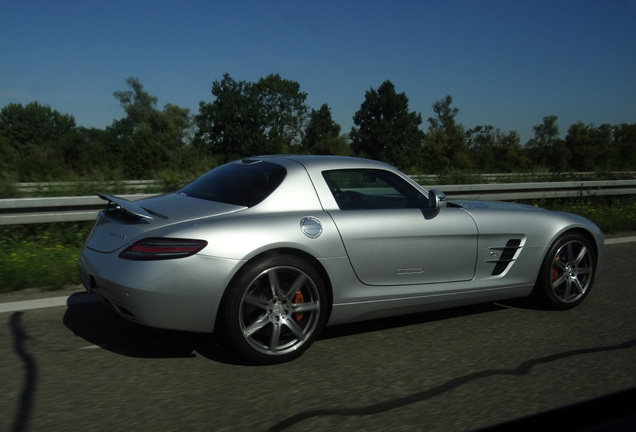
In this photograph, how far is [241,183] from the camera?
4.07 metres

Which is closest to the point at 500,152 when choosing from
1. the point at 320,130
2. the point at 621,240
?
the point at 320,130

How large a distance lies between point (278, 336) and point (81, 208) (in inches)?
169

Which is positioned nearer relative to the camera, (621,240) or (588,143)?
(621,240)

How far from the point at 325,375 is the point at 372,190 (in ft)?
5.53

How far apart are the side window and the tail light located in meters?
1.17

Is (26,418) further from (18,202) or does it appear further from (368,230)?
(18,202)

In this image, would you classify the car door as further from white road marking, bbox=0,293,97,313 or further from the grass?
the grass

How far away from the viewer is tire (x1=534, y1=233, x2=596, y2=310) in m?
4.84

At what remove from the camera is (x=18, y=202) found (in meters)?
6.46

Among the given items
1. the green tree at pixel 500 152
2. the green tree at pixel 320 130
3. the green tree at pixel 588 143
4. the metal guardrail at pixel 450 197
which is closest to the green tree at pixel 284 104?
the green tree at pixel 320 130

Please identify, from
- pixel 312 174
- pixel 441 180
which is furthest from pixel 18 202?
pixel 441 180

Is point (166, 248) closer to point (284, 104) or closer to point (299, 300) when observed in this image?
point (299, 300)

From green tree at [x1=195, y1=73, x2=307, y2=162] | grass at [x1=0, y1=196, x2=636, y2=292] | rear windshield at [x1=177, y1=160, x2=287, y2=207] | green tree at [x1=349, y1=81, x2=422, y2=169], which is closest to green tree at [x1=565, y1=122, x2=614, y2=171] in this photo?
green tree at [x1=349, y1=81, x2=422, y2=169]

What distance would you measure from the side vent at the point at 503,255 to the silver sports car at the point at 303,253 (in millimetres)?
13
